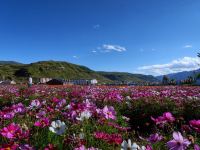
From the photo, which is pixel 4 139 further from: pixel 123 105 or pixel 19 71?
pixel 19 71

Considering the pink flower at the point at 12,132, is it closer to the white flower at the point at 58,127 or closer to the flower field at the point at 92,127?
the flower field at the point at 92,127

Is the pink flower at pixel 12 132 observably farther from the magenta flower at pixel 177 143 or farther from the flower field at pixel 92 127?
the magenta flower at pixel 177 143

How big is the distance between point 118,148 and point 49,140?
954 millimetres

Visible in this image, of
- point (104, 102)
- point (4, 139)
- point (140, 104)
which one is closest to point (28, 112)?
point (4, 139)

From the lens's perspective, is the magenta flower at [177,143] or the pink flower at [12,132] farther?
the pink flower at [12,132]

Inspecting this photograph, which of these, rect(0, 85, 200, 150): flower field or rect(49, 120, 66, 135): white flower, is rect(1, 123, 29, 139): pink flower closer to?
rect(0, 85, 200, 150): flower field

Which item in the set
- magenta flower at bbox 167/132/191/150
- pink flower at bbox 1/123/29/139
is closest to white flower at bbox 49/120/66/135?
pink flower at bbox 1/123/29/139

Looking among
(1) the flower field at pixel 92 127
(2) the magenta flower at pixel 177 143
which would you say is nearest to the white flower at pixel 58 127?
(1) the flower field at pixel 92 127

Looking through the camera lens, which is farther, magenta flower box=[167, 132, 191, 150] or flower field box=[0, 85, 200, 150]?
flower field box=[0, 85, 200, 150]

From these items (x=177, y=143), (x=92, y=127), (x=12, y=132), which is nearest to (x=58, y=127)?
(x=12, y=132)

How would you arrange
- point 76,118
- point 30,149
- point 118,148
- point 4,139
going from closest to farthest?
point 30,149
point 118,148
point 76,118
point 4,139

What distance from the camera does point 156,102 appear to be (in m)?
9.64

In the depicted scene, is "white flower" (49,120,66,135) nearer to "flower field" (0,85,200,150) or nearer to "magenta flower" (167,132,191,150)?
"flower field" (0,85,200,150)

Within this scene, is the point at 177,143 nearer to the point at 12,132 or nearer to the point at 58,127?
the point at 58,127
